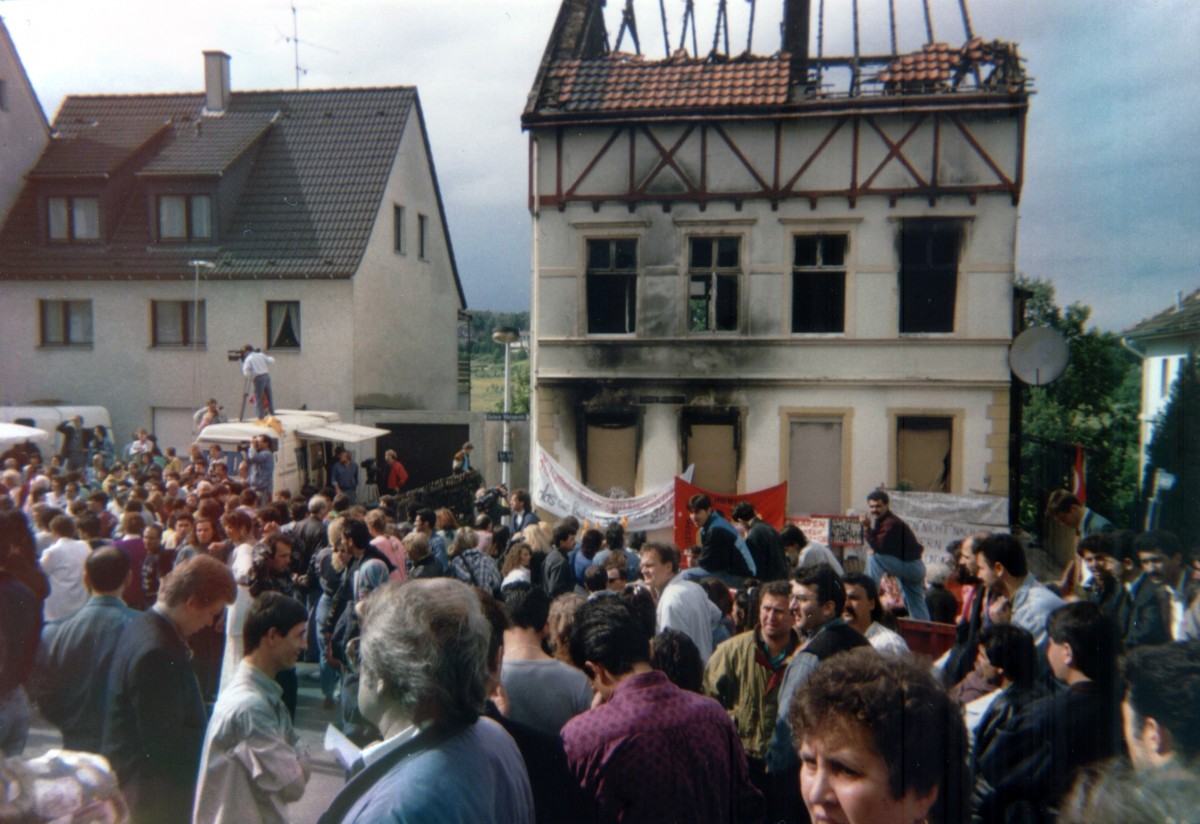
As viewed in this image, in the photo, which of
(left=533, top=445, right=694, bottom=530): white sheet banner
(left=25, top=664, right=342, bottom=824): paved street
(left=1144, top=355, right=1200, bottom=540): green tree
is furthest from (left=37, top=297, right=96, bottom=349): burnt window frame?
(left=1144, top=355, right=1200, bottom=540): green tree

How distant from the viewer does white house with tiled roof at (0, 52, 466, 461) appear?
6.14 meters

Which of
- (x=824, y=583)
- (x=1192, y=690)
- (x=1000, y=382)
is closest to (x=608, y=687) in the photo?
(x=824, y=583)

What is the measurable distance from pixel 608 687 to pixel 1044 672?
1.61 meters

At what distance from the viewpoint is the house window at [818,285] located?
412 inches

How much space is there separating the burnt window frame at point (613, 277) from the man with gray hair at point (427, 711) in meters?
8.99

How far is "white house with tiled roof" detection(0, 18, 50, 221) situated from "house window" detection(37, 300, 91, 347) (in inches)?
27.5

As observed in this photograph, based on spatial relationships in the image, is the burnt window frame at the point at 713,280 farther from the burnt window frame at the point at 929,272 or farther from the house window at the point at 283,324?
the house window at the point at 283,324

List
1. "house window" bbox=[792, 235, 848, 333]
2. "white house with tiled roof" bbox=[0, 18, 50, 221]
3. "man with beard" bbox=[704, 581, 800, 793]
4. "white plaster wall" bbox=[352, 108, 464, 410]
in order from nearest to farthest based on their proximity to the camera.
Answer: "man with beard" bbox=[704, 581, 800, 793], "white house with tiled roof" bbox=[0, 18, 50, 221], "white plaster wall" bbox=[352, 108, 464, 410], "house window" bbox=[792, 235, 848, 333]

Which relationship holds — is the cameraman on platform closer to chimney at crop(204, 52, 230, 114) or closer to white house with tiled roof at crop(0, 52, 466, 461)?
white house with tiled roof at crop(0, 52, 466, 461)

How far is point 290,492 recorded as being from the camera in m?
7.02

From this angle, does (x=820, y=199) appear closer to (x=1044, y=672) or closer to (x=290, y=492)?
(x=290, y=492)

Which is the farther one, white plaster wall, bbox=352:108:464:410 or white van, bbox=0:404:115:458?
white plaster wall, bbox=352:108:464:410

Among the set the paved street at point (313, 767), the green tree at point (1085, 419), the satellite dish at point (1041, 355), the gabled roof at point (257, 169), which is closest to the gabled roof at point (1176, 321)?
the green tree at point (1085, 419)

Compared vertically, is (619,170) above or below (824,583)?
above
